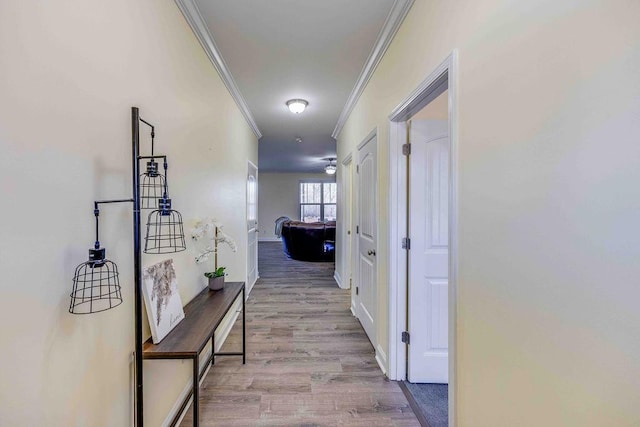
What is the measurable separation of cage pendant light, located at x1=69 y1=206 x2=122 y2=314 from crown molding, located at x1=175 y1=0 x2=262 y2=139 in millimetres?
1460

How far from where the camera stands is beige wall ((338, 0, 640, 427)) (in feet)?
2.13

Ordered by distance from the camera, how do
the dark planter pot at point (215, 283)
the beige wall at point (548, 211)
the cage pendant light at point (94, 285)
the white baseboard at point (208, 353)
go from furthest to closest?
the dark planter pot at point (215, 283), the white baseboard at point (208, 353), the cage pendant light at point (94, 285), the beige wall at point (548, 211)

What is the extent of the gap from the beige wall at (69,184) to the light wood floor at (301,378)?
1.74 feet

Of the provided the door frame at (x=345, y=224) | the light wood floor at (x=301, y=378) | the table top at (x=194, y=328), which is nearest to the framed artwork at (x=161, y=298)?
the table top at (x=194, y=328)

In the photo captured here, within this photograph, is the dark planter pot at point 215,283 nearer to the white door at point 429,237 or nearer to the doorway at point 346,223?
the white door at point 429,237

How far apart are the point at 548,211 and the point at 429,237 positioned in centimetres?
125

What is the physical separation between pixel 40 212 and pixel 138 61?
0.86 meters

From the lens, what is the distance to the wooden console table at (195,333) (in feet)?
4.25

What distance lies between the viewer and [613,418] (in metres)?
0.67

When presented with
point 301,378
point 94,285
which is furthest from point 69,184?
point 301,378

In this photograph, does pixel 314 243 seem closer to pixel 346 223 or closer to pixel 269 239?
pixel 346 223

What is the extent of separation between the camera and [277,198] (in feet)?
35.2

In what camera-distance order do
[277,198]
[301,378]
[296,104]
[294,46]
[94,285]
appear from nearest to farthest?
[94,285] → [301,378] → [294,46] → [296,104] → [277,198]

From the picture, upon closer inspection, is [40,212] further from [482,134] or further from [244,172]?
[244,172]
